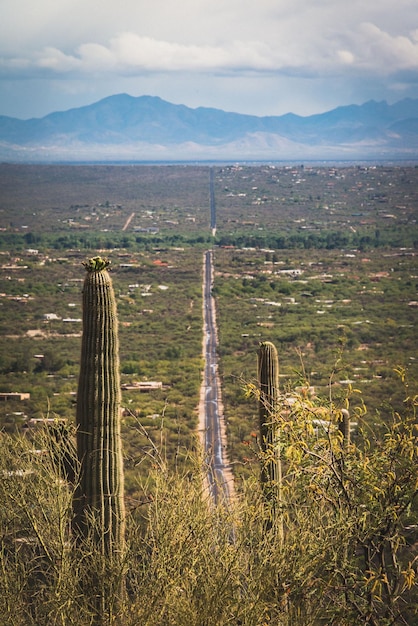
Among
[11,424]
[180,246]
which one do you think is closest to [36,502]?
[11,424]

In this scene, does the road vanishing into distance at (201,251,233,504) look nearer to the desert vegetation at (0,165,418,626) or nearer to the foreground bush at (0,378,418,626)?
the desert vegetation at (0,165,418,626)

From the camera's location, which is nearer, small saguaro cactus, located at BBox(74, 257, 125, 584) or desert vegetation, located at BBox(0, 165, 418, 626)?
desert vegetation, located at BBox(0, 165, 418, 626)

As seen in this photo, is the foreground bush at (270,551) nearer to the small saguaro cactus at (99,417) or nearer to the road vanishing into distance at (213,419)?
the small saguaro cactus at (99,417)

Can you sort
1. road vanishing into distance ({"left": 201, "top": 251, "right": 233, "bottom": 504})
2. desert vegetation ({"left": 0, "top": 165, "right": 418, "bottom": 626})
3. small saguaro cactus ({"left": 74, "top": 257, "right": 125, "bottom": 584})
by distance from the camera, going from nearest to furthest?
desert vegetation ({"left": 0, "top": 165, "right": 418, "bottom": 626}) < small saguaro cactus ({"left": 74, "top": 257, "right": 125, "bottom": 584}) < road vanishing into distance ({"left": 201, "top": 251, "right": 233, "bottom": 504})

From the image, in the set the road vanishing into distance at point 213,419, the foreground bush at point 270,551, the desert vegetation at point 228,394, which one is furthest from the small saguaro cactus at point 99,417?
the road vanishing into distance at point 213,419

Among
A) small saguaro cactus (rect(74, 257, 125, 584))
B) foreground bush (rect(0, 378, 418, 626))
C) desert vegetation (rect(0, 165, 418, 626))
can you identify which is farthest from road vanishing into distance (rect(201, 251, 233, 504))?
small saguaro cactus (rect(74, 257, 125, 584))

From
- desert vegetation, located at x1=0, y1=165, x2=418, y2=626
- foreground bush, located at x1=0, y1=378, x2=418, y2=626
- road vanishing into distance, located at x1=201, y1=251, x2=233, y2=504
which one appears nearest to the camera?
foreground bush, located at x1=0, y1=378, x2=418, y2=626

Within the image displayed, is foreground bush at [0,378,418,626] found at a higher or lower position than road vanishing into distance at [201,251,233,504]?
higher
